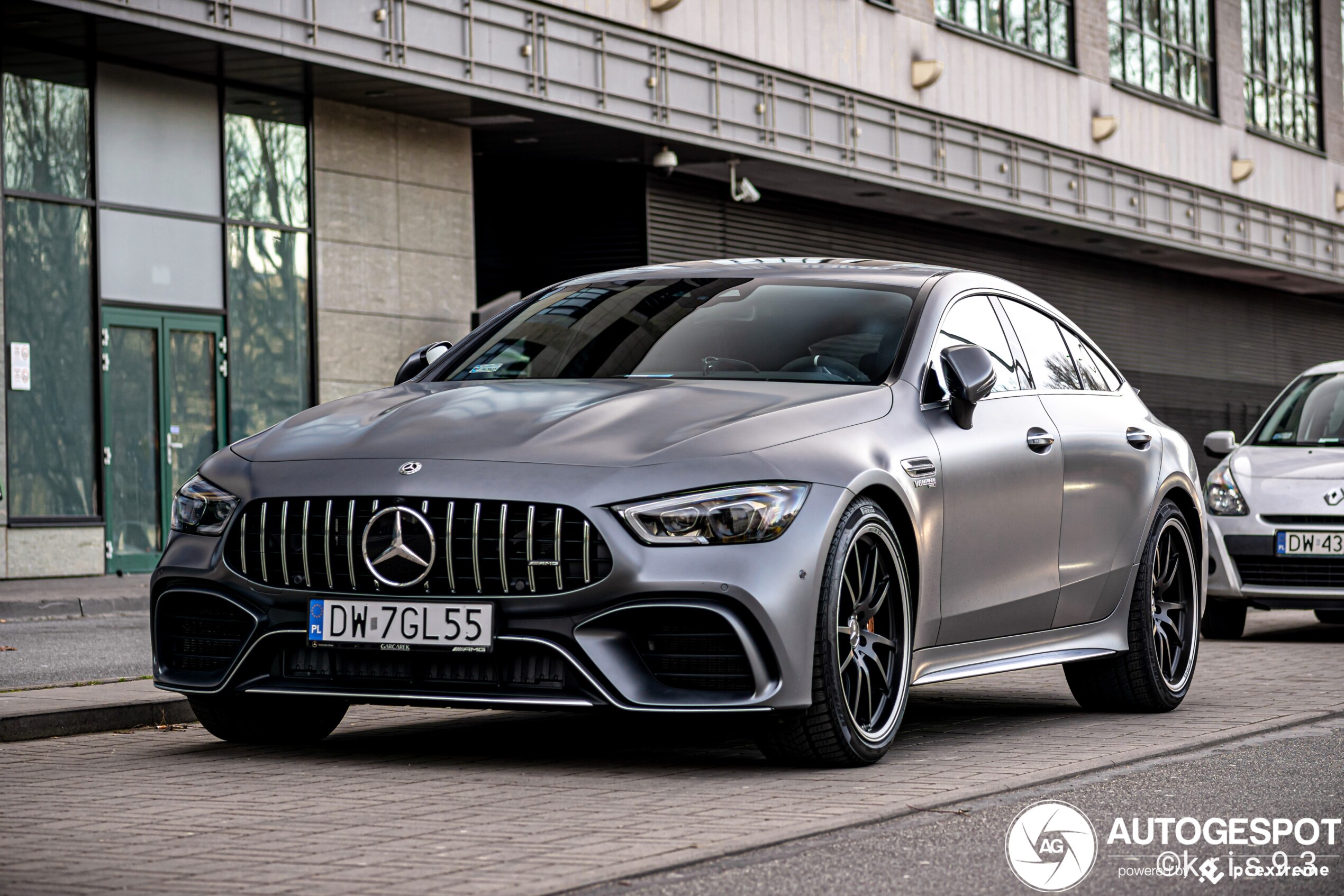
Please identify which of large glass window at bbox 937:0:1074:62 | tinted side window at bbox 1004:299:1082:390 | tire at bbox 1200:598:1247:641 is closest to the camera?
tinted side window at bbox 1004:299:1082:390

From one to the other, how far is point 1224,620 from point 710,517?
7.82 meters

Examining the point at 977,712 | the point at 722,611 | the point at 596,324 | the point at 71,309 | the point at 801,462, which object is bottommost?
the point at 977,712

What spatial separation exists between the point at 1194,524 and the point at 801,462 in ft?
10.5

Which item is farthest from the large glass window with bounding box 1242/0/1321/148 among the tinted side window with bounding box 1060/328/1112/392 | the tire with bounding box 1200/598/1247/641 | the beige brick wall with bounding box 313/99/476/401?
the tinted side window with bounding box 1060/328/1112/392

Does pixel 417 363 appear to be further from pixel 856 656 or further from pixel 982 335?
pixel 856 656

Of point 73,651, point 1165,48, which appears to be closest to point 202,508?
point 73,651

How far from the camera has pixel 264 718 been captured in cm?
623

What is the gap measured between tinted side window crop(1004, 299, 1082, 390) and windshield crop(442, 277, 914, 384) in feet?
2.76

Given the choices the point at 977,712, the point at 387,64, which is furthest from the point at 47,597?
the point at 977,712

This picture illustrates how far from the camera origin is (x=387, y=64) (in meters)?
19.2

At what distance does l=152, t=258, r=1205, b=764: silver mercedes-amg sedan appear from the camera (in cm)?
529

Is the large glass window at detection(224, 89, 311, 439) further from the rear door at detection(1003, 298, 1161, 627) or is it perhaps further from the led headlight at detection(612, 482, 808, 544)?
the led headlight at detection(612, 482, 808, 544)

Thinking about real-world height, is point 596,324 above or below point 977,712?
above

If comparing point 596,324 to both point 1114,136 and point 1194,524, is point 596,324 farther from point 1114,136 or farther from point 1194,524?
point 1114,136
